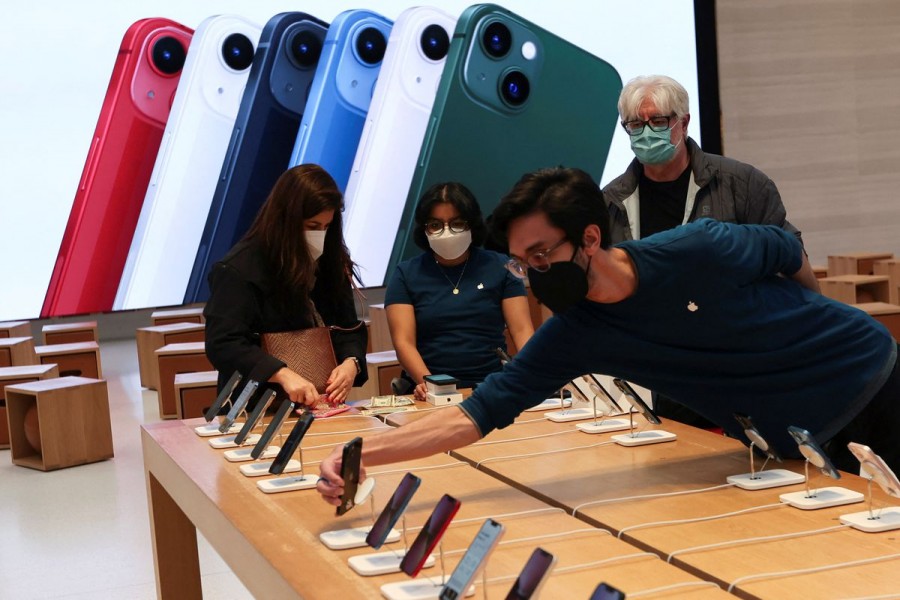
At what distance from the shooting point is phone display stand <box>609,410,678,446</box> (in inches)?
95.2

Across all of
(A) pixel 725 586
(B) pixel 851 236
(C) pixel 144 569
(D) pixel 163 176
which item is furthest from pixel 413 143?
(A) pixel 725 586

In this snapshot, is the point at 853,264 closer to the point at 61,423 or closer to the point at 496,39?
the point at 496,39

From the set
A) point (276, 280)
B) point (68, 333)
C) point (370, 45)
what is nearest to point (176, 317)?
point (68, 333)

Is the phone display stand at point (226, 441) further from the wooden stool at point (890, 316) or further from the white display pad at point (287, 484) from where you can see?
the wooden stool at point (890, 316)

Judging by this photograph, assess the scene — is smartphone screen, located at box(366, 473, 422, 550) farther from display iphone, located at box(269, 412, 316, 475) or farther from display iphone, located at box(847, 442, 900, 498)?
display iphone, located at box(847, 442, 900, 498)

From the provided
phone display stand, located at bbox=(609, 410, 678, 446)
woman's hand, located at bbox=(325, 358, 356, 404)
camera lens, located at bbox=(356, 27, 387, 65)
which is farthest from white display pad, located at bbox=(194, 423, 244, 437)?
camera lens, located at bbox=(356, 27, 387, 65)

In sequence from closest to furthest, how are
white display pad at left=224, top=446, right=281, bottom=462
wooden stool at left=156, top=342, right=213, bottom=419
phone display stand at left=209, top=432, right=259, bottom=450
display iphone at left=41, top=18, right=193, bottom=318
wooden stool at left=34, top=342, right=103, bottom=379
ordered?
white display pad at left=224, top=446, right=281, bottom=462
phone display stand at left=209, top=432, right=259, bottom=450
wooden stool at left=156, top=342, right=213, bottom=419
wooden stool at left=34, top=342, right=103, bottom=379
display iphone at left=41, top=18, right=193, bottom=318

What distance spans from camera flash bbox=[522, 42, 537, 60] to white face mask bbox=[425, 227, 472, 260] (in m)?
5.97

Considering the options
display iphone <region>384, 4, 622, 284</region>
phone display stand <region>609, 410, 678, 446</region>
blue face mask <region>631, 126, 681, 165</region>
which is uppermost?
display iphone <region>384, 4, 622, 284</region>

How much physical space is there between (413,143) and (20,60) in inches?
127

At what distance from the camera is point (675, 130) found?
312 cm

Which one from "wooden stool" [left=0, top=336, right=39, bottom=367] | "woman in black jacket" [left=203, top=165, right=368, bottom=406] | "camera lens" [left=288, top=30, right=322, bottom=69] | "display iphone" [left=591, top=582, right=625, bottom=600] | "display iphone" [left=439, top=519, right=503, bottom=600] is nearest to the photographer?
"display iphone" [left=591, top=582, right=625, bottom=600]

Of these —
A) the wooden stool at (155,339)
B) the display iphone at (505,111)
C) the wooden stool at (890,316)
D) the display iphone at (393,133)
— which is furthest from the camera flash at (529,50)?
the wooden stool at (890,316)

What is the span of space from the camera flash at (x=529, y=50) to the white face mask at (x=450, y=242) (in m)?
5.97
